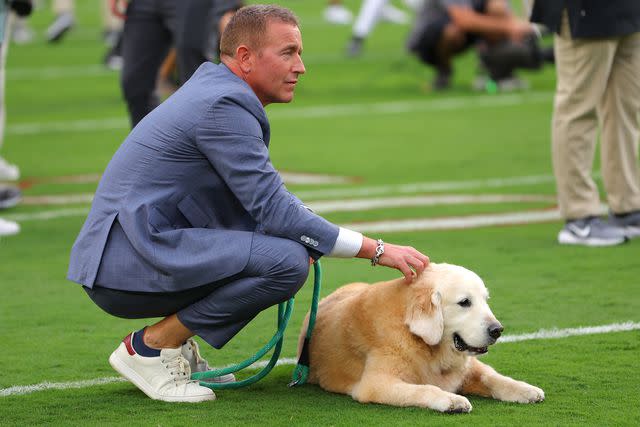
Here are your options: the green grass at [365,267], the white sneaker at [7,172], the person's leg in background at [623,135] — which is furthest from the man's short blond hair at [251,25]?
the white sneaker at [7,172]

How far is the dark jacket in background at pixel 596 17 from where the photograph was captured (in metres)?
7.83

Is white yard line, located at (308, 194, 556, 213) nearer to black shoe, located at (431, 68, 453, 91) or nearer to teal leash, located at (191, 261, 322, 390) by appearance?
teal leash, located at (191, 261, 322, 390)

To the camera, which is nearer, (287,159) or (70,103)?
(287,159)

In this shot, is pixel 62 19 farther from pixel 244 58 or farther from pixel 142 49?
pixel 244 58

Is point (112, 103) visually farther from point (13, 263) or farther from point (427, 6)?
point (13, 263)

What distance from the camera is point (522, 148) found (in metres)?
12.4

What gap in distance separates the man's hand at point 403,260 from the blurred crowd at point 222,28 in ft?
10.7

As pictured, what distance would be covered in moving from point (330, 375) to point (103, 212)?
1098mm

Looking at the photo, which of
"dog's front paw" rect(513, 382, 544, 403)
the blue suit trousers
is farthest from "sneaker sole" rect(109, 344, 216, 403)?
"dog's front paw" rect(513, 382, 544, 403)

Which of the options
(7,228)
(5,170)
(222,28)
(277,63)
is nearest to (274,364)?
(277,63)

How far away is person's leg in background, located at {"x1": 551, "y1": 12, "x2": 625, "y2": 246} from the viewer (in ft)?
26.0

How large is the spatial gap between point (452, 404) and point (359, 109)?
1105 centimetres

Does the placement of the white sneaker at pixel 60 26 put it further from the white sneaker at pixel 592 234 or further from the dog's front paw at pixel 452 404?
the dog's front paw at pixel 452 404

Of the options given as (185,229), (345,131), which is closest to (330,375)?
(185,229)
